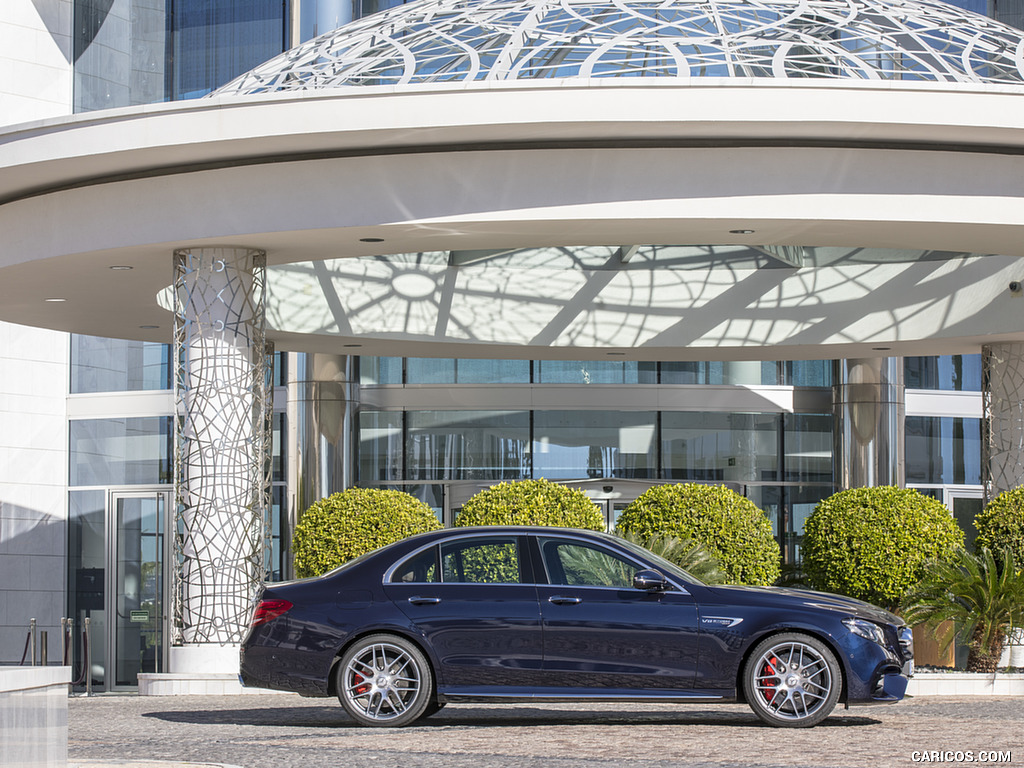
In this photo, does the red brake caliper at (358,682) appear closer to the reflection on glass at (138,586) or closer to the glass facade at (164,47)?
the reflection on glass at (138,586)

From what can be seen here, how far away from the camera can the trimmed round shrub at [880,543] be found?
17.4 m

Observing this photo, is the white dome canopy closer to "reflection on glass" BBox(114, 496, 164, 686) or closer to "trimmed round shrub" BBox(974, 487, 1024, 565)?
"trimmed round shrub" BBox(974, 487, 1024, 565)

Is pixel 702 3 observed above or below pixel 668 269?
above

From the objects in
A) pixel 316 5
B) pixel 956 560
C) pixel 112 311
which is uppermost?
pixel 316 5

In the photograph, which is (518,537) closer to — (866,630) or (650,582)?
(650,582)

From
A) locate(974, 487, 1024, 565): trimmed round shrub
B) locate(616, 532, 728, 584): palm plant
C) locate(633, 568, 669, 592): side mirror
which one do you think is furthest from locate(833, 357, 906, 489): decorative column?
locate(633, 568, 669, 592): side mirror

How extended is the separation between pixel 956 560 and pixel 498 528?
718 cm

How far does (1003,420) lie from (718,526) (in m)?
7.24

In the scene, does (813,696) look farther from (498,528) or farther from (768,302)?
(768,302)

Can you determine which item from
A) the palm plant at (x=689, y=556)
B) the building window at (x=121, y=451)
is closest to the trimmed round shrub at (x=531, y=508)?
the palm plant at (x=689, y=556)

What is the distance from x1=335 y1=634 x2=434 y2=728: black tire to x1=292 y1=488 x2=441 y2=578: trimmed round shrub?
6254mm

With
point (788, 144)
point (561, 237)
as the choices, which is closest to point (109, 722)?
point (561, 237)

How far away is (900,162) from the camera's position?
46.3 feet

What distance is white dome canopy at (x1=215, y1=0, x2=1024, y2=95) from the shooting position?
15.8 metres
